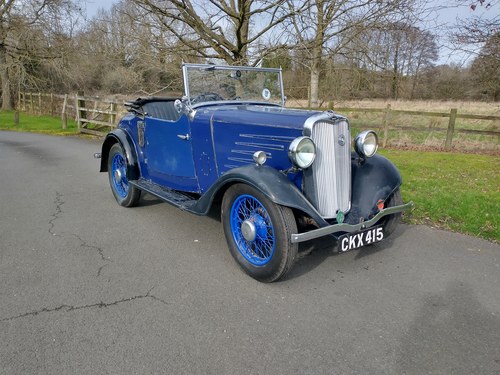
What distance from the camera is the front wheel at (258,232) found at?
2.87 metres

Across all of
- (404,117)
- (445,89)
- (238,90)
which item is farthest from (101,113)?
(445,89)

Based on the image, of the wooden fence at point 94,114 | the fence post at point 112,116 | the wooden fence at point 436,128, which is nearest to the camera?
the wooden fence at point 436,128

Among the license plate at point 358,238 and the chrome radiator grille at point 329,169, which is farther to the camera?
the chrome radiator grille at point 329,169

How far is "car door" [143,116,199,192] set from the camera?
4.20 m

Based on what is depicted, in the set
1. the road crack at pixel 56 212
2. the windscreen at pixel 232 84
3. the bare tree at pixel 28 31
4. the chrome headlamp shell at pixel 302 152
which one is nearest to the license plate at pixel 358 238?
the chrome headlamp shell at pixel 302 152

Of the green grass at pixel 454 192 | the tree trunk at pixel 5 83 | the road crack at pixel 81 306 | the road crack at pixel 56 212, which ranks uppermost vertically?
the tree trunk at pixel 5 83

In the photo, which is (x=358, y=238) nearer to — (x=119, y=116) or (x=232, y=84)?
(x=232, y=84)

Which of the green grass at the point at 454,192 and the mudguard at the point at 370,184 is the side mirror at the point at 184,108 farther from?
the green grass at the point at 454,192

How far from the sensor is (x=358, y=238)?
122 inches

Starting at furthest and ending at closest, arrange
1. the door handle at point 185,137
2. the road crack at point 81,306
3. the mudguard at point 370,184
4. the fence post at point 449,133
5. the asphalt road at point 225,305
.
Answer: the fence post at point 449,133
the door handle at point 185,137
the mudguard at point 370,184
the road crack at point 81,306
the asphalt road at point 225,305

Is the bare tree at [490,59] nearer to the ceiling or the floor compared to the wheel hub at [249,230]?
nearer to the ceiling

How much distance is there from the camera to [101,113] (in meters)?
13.5

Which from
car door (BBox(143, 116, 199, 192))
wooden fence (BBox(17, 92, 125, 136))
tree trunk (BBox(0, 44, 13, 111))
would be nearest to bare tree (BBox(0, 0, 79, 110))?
tree trunk (BBox(0, 44, 13, 111))

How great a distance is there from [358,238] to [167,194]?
2.37 metres
